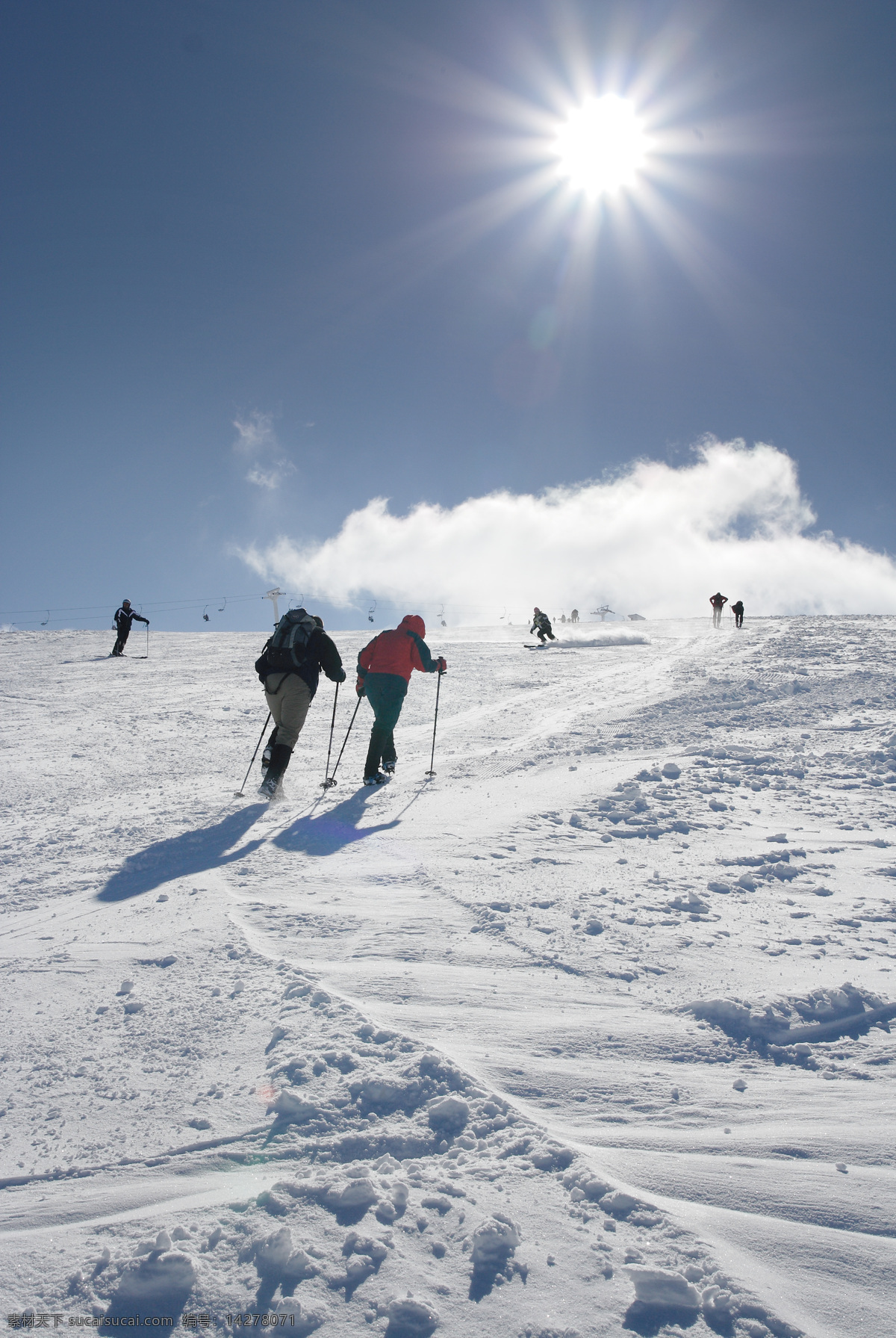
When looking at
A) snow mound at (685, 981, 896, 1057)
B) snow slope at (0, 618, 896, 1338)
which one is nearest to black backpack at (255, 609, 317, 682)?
snow slope at (0, 618, 896, 1338)

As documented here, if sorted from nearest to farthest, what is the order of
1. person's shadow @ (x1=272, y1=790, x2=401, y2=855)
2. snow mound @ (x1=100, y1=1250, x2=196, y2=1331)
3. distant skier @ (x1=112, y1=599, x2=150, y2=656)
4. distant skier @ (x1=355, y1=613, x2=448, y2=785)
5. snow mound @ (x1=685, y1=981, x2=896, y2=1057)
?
snow mound @ (x1=100, y1=1250, x2=196, y2=1331) < snow mound @ (x1=685, y1=981, x2=896, y2=1057) < person's shadow @ (x1=272, y1=790, x2=401, y2=855) < distant skier @ (x1=355, y1=613, x2=448, y2=785) < distant skier @ (x1=112, y1=599, x2=150, y2=656)

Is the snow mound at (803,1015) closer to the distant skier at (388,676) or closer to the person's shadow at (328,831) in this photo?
the person's shadow at (328,831)

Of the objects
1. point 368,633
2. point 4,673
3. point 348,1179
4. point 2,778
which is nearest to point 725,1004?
point 348,1179

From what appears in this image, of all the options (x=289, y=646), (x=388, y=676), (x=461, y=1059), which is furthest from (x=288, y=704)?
(x=461, y=1059)

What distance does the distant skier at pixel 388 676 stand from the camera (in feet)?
23.9

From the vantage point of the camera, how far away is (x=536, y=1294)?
68.7 inches

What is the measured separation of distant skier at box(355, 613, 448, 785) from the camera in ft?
23.9

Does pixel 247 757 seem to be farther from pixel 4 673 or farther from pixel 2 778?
pixel 4 673

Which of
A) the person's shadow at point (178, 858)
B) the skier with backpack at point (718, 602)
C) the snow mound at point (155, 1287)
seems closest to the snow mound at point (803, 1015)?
the snow mound at point (155, 1287)

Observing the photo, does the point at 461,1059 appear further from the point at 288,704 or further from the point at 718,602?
the point at 718,602

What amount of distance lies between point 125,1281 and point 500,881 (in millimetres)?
2873

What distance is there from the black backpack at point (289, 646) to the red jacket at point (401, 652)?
74 centimetres

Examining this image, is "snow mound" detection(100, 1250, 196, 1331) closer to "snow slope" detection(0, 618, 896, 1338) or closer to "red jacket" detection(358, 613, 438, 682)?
"snow slope" detection(0, 618, 896, 1338)

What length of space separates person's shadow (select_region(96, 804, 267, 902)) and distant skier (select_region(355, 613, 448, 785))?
5.74ft
